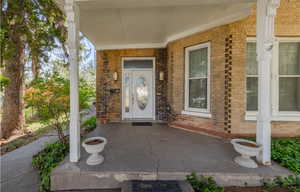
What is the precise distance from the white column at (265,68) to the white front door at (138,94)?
3880 millimetres

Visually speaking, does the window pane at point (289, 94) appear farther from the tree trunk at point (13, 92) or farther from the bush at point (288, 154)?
the tree trunk at point (13, 92)

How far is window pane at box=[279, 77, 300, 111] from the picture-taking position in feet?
12.6

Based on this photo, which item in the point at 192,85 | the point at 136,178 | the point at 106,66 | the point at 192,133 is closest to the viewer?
the point at 136,178

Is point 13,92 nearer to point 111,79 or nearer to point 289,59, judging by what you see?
point 111,79

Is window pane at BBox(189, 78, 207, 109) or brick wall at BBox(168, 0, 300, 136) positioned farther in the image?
window pane at BBox(189, 78, 207, 109)

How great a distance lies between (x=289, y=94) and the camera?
12.7 feet

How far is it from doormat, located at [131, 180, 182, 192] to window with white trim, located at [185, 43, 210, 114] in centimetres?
262

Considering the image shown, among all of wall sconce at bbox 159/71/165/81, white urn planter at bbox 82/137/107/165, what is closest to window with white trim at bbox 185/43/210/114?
wall sconce at bbox 159/71/165/81

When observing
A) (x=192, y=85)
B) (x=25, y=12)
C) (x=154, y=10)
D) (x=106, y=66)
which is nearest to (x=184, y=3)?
(x=154, y=10)

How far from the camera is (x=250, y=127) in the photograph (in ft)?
12.3

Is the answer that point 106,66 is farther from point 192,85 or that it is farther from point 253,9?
point 253,9

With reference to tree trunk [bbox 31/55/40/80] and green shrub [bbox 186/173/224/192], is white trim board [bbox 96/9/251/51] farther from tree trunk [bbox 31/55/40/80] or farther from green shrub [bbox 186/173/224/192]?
green shrub [bbox 186/173/224/192]

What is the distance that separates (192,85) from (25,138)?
5.61 meters

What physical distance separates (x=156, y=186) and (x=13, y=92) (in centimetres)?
564
